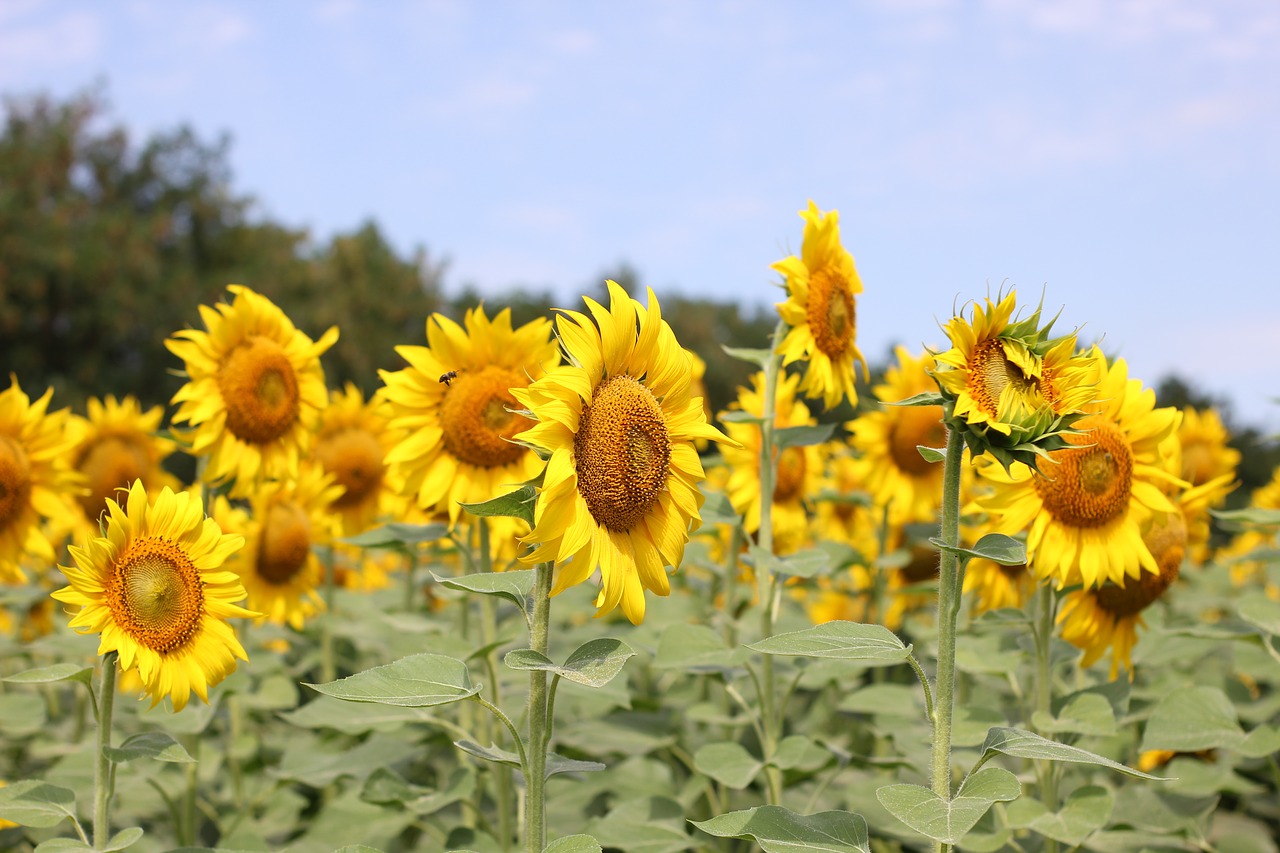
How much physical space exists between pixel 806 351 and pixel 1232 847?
239 centimetres

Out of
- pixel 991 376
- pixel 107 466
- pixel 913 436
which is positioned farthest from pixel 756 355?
pixel 107 466

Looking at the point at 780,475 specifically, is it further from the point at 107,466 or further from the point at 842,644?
the point at 107,466

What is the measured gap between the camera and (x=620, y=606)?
111 inches

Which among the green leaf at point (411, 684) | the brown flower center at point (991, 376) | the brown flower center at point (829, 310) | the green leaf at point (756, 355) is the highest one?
the brown flower center at point (829, 310)

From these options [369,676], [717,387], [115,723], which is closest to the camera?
[369,676]

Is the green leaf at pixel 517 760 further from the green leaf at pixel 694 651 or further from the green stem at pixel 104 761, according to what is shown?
the green stem at pixel 104 761

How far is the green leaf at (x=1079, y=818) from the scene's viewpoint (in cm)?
278

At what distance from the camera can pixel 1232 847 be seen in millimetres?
Answer: 3787

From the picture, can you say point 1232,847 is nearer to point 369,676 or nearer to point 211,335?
point 369,676

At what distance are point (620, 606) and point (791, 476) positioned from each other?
2.13 m

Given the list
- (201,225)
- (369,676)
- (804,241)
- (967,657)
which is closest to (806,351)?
(804,241)

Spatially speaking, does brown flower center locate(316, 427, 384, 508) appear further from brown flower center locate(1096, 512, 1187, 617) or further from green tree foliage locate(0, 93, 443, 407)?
green tree foliage locate(0, 93, 443, 407)

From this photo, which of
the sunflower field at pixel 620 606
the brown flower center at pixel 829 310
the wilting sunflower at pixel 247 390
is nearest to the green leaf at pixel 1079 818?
the sunflower field at pixel 620 606

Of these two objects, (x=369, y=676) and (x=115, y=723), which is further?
(x=115, y=723)
